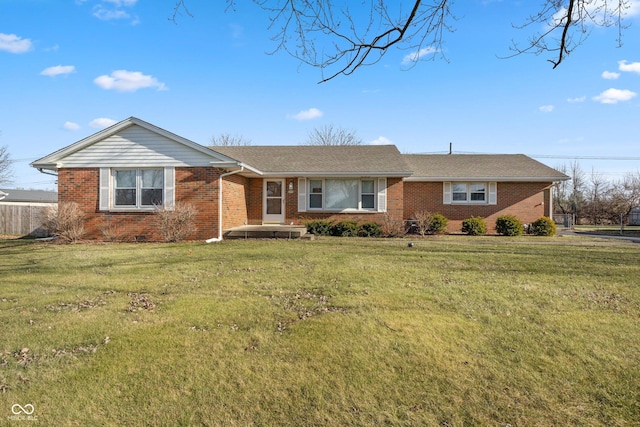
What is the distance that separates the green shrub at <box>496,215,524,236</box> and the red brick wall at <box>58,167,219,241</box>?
12.4 m

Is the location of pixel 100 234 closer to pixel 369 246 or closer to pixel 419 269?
pixel 369 246

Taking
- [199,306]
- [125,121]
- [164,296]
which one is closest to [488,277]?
[199,306]

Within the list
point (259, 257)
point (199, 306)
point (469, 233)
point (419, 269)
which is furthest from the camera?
point (469, 233)

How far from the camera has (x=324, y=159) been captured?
1767cm

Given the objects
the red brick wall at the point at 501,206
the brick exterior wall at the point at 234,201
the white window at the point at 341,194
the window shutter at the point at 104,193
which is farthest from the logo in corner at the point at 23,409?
the red brick wall at the point at 501,206

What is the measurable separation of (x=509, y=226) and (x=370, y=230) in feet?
20.7

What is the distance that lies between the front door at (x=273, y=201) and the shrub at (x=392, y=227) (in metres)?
4.70

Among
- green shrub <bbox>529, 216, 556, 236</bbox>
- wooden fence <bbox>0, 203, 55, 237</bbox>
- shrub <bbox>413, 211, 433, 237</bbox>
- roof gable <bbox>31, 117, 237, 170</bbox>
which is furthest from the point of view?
wooden fence <bbox>0, 203, 55, 237</bbox>

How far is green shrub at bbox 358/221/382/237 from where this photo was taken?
51.3 feet

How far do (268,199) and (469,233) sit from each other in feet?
30.8

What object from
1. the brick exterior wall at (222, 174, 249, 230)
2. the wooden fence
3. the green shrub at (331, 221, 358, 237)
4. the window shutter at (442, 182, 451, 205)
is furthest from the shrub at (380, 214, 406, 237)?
the wooden fence

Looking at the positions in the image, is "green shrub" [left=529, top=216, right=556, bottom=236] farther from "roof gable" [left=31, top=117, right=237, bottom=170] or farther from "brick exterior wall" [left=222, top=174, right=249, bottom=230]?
"roof gable" [left=31, top=117, right=237, bottom=170]

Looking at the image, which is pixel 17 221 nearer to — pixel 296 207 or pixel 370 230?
pixel 296 207

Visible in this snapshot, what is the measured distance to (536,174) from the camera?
17.6 m
